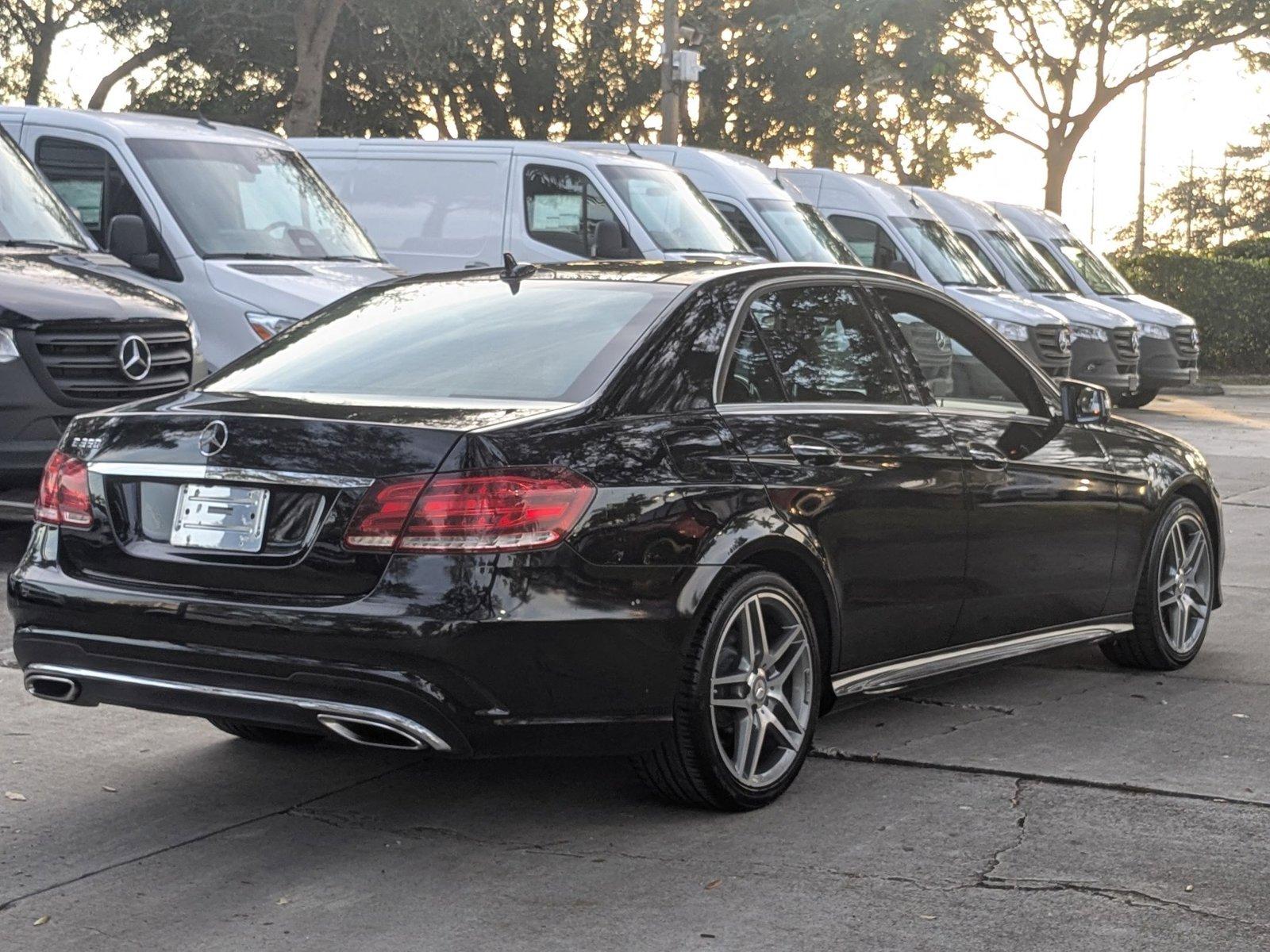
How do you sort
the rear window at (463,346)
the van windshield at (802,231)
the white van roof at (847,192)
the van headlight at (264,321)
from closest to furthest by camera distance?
the rear window at (463,346)
the van headlight at (264,321)
the van windshield at (802,231)
the white van roof at (847,192)

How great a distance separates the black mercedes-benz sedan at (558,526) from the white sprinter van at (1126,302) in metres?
17.8

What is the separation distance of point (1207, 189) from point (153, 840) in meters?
54.1

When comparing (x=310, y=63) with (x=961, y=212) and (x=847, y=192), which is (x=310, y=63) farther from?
(x=847, y=192)

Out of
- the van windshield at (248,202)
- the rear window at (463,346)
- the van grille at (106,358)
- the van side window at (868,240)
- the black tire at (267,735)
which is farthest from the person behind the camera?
the van side window at (868,240)

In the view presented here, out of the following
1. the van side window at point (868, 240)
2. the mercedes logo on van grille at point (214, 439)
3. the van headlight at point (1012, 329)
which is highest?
the van side window at point (868, 240)

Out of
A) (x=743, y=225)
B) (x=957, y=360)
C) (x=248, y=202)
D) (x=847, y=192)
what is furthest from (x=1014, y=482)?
(x=847, y=192)

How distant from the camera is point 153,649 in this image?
4863 mm

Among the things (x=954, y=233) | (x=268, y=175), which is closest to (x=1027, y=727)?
(x=268, y=175)

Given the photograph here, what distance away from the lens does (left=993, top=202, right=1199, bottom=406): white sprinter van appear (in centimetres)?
2364

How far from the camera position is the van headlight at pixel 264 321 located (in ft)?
38.7

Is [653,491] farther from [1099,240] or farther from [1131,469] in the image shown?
[1099,240]

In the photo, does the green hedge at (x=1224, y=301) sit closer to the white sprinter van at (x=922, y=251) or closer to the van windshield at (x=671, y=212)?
the white sprinter van at (x=922, y=251)

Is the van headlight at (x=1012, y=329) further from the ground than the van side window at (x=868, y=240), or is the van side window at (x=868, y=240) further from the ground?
the van side window at (x=868, y=240)

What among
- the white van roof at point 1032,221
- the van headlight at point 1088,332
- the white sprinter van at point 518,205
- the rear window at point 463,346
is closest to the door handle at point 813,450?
the rear window at point 463,346
